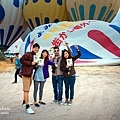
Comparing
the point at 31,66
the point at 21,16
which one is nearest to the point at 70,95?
the point at 31,66

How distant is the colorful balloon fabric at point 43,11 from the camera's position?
18.4 meters

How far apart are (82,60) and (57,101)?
8.20 m

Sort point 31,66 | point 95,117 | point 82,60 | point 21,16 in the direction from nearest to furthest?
point 95,117 < point 31,66 < point 82,60 < point 21,16

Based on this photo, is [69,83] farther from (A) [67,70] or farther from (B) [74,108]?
(B) [74,108]

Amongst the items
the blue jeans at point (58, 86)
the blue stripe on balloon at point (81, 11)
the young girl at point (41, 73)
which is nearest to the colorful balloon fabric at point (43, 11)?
the blue stripe on balloon at point (81, 11)

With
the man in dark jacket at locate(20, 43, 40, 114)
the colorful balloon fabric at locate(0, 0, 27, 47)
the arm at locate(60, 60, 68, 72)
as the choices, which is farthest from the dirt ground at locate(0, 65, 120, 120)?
the colorful balloon fabric at locate(0, 0, 27, 47)

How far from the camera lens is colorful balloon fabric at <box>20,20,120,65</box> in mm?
13170

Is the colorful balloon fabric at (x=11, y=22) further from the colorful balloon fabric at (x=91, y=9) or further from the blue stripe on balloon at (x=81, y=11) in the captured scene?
the blue stripe on balloon at (x=81, y=11)

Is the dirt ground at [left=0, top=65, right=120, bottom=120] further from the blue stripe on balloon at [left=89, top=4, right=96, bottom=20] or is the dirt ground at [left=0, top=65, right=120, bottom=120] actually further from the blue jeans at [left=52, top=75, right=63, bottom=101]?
the blue stripe on balloon at [left=89, top=4, right=96, bottom=20]

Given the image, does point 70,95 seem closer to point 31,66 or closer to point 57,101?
point 57,101

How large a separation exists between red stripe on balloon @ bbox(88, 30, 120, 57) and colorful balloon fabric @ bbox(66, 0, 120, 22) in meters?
4.50

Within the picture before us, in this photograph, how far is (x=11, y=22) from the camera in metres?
19.3

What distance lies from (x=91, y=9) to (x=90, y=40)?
4809mm

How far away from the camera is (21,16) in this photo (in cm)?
1981
